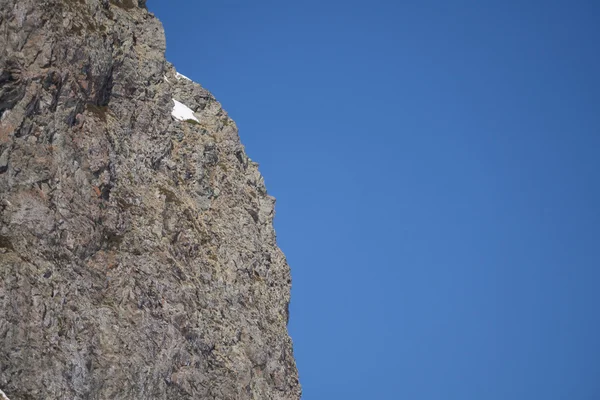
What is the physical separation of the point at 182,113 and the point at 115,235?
2280 centimetres

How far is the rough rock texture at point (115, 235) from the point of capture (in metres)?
41.6

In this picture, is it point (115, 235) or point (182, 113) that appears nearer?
point (115, 235)

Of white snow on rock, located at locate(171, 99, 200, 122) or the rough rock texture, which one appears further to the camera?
white snow on rock, located at locate(171, 99, 200, 122)

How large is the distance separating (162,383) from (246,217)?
22492 mm

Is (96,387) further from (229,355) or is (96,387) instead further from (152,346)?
(229,355)

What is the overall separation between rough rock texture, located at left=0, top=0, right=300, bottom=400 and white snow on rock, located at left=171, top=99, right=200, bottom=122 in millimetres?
1573

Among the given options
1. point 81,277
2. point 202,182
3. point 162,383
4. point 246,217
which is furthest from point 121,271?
point 246,217

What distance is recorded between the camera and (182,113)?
229 ft

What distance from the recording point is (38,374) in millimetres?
39406

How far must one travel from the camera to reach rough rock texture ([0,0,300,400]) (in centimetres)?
4159

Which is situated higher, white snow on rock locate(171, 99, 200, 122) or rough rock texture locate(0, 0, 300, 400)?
white snow on rock locate(171, 99, 200, 122)

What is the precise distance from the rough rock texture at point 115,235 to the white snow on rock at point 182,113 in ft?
5.16

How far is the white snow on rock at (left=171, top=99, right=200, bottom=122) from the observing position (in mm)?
67750

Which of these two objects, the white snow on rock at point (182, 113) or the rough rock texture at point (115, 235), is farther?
the white snow on rock at point (182, 113)
